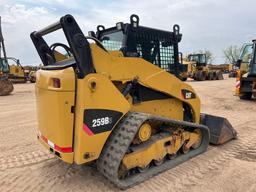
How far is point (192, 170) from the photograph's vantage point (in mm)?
3795

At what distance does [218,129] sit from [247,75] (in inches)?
274

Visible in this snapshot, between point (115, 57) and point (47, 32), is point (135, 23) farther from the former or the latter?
point (47, 32)

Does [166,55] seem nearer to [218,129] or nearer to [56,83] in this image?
[218,129]

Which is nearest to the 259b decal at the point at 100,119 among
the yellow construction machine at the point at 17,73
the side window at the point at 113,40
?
the side window at the point at 113,40

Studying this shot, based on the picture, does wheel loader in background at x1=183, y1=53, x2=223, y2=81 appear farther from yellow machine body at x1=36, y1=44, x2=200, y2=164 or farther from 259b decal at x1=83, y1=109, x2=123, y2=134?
259b decal at x1=83, y1=109, x2=123, y2=134

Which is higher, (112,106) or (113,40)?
(113,40)

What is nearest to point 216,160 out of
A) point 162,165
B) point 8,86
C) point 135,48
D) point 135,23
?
point 162,165

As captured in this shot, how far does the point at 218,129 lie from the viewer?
4941 mm

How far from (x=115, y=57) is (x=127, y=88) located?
0.47 metres

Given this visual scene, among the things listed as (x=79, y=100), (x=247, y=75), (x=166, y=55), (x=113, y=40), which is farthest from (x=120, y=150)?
(x=247, y=75)

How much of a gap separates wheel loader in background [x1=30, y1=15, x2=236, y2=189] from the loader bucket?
653mm

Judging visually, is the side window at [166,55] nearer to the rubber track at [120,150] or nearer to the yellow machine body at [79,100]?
the yellow machine body at [79,100]

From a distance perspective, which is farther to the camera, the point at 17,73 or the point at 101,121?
the point at 17,73

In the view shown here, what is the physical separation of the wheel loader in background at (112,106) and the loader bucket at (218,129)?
65 centimetres
